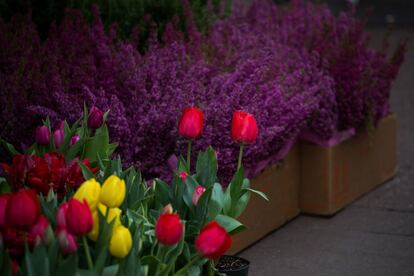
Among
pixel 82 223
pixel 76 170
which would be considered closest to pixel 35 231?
pixel 82 223

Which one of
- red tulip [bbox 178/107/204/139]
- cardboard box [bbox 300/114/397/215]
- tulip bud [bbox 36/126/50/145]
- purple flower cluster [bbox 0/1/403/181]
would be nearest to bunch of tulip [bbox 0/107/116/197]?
tulip bud [bbox 36/126/50/145]

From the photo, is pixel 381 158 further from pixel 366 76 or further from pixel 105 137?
pixel 105 137

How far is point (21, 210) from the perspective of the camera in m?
2.71

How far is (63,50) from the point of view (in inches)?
206

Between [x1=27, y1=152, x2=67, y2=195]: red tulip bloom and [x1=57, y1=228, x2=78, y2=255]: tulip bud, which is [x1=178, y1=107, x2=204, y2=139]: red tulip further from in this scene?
[x1=57, y1=228, x2=78, y2=255]: tulip bud

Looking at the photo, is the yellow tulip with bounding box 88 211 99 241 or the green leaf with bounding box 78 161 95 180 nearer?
the yellow tulip with bounding box 88 211 99 241

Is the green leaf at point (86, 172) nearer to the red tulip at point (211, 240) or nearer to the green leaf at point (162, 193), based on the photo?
the green leaf at point (162, 193)

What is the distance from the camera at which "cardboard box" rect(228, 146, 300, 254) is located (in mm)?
5262

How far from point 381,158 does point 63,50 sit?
2457mm

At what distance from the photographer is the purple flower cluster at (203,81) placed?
4539 mm

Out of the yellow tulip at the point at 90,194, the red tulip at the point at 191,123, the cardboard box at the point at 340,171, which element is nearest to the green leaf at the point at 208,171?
the red tulip at the point at 191,123

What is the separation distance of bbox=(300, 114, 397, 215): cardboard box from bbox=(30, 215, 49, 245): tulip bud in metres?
3.31

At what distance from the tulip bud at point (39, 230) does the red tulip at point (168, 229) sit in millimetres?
316

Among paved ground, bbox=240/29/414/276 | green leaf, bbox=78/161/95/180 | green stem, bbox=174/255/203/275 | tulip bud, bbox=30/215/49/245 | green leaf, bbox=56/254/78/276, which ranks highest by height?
green leaf, bbox=78/161/95/180
